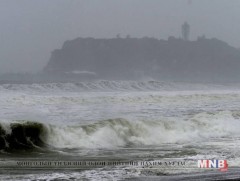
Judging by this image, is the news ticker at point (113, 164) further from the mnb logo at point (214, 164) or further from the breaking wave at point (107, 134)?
the breaking wave at point (107, 134)

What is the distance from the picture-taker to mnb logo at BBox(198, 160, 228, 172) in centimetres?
880

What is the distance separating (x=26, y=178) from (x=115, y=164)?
2120 mm

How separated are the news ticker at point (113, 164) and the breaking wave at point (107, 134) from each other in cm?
261

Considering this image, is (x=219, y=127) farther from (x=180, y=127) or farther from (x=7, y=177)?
(x=7, y=177)

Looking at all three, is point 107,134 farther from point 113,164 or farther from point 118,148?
point 113,164

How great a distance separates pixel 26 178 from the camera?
770 cm

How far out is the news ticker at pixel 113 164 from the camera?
8797 mm

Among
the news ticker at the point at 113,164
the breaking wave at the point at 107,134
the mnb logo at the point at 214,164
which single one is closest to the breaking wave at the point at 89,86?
the breaking wave at the point at 107,134

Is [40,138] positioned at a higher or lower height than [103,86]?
lower

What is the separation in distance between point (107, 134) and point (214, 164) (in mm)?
5845

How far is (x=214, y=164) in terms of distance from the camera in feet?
30.2

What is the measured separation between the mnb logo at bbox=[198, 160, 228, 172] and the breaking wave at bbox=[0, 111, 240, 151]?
4117 mm

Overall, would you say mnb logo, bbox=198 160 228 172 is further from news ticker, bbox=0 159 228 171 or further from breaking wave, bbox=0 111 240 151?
breaking wave, bbox=0 111 240 151

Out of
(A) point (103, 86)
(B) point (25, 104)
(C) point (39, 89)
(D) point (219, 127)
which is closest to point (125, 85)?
(A) point (103, 86)
